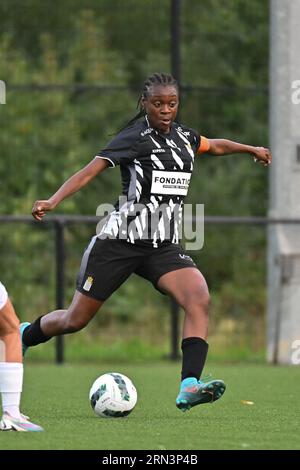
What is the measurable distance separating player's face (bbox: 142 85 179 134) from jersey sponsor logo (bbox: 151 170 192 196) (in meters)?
0.29

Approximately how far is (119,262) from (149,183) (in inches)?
Answer: 21.7

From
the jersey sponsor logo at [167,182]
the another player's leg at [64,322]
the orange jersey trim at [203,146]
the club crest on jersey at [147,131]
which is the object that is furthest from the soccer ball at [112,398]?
the orange jersey trim at [203,146]

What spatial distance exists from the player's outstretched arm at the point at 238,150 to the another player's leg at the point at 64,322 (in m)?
1.30

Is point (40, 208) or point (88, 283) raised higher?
point (40, 208)

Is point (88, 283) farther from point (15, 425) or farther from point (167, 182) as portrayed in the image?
point (15, 425)

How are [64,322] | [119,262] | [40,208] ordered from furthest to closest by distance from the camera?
[64,322] → [119,262] → [40,208]

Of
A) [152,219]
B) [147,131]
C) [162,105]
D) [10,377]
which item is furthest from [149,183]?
[10,377]

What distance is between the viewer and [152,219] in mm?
8422

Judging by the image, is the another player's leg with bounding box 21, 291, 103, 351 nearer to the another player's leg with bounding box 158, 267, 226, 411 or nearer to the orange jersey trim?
the another player's leg with bounding box 158, 267, 226, 411

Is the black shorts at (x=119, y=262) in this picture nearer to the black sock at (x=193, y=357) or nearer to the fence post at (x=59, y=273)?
the black sock at (x=193, y=357)

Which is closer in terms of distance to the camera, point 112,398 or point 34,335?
point 112,398

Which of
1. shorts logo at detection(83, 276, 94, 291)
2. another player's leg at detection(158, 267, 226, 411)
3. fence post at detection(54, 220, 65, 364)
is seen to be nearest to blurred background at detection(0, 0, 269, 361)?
fence post at detection(54, 220, 65, 364)

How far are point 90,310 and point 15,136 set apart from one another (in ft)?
34.7

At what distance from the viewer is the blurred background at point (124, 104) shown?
17.2 metres
